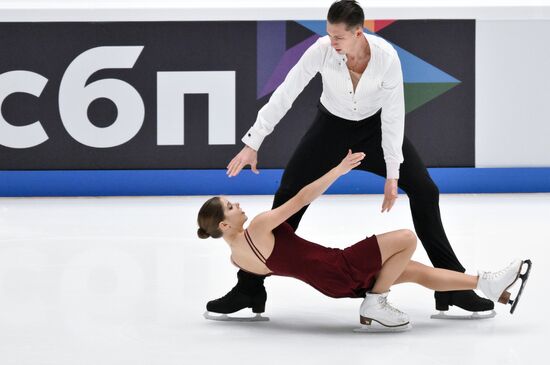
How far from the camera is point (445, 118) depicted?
8.39 m

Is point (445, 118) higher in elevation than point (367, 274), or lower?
higher

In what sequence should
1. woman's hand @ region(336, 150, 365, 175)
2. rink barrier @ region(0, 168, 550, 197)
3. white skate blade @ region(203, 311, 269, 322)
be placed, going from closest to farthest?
1. woman's hand @ region(336, 150, 365, 175)
2. white skate blade @ region(203, 311, 269, 322)
3. rink barrier @ region(0, 168, 550, 197)

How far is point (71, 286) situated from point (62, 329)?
829mm

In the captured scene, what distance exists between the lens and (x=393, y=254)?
365cm

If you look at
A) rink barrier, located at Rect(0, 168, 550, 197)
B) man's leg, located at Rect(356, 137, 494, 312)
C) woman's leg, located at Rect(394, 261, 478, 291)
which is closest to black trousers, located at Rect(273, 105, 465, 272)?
man's leg, located at Rect(356, 137, 494, 312)

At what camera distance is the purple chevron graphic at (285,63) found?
8.33 metres

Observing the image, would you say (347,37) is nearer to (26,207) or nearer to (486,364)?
(486,364)

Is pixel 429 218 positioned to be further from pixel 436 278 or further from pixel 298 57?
pixel 298 57

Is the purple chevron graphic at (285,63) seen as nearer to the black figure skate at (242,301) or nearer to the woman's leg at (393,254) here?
the black figure skate at (242,301)

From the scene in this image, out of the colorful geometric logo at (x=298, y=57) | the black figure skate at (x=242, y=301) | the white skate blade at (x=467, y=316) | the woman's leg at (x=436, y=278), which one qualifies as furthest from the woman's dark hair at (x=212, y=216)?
the colorful geometric logo at (x=298, y=57)

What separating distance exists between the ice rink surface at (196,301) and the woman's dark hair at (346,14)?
1.06 metres

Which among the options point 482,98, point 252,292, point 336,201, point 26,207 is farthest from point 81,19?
point 252,292

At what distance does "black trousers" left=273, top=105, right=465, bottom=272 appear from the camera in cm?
391

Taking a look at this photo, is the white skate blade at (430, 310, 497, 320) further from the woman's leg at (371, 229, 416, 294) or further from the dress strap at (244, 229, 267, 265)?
the dress strap at (244, 229, 267, 265)
